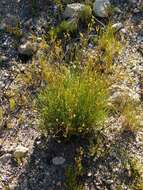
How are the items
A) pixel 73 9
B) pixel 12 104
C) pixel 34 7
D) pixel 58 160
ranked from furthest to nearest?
pixel 34 7 < pixel 73 9 < pixel 12 104 < pixel 58 160

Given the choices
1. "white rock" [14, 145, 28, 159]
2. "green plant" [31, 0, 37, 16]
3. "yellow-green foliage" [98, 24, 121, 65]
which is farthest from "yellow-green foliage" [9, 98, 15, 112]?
"green plant" [31, 0, 37, 16]

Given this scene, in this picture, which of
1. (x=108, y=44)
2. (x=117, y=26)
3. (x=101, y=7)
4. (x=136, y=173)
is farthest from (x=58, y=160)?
(x=101, y=7)

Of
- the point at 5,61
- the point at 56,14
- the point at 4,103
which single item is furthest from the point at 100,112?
the point at 56,14

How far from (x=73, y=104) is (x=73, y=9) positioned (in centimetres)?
211

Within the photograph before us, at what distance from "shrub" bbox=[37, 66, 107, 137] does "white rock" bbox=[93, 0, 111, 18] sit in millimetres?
1776

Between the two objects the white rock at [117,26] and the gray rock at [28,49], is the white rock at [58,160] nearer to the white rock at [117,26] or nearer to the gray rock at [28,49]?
the gray rock at [28,49]

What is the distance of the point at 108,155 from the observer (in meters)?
4.43

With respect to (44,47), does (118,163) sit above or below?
below

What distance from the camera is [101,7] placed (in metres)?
5.96

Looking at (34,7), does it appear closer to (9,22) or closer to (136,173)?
(9,22)

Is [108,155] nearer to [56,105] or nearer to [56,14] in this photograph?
[56,105]

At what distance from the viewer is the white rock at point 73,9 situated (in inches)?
231

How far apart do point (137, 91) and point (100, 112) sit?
3.19ft

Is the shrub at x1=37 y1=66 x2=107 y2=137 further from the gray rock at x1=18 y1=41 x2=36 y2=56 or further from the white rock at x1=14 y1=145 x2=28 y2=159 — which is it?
the gray rock at x1=18 y1=41 x2=36 y2=56
